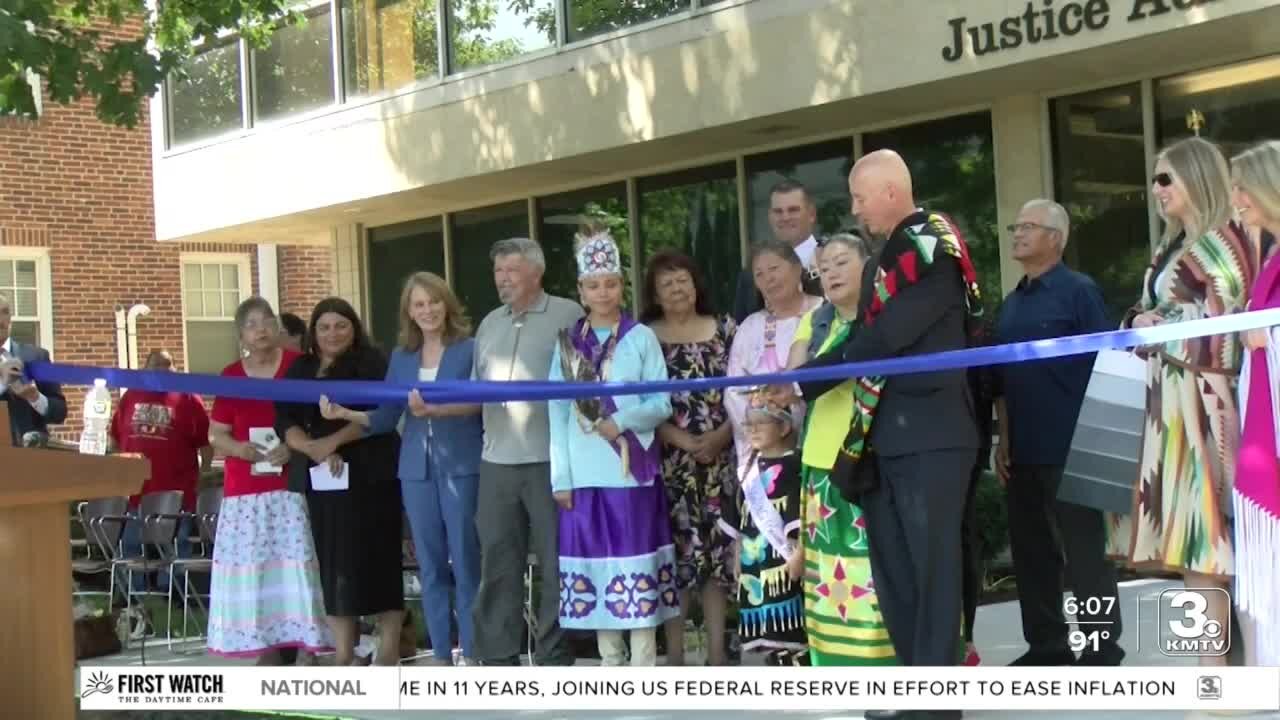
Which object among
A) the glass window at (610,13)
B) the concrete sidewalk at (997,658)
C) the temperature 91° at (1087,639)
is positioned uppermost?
the glass window at (610,13)

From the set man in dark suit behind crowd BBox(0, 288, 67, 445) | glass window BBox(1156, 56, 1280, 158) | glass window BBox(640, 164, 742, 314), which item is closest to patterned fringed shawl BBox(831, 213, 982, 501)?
glass window BBox(1156, 56, 1280, 158)

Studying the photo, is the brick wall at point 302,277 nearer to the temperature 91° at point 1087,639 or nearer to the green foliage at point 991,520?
the green foliage at point 991,520

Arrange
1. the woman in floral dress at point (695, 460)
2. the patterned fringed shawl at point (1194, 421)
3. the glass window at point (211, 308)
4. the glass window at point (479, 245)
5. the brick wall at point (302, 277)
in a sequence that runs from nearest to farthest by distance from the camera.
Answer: the patterned fringed shawl at point (1194, 421) < the woman in floral dress at point (695, 460) < the glass window at point (479, 245) < the glass window at point (211, 308) < the brick wall at point (302, 277)

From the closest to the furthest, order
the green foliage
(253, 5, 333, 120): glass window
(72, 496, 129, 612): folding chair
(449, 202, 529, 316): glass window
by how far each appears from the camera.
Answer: the green foliage → (72, 496, 129, 612): folding chair → (449, 202, 529, 316): glass window → (253, 5, 333, 120): glass window

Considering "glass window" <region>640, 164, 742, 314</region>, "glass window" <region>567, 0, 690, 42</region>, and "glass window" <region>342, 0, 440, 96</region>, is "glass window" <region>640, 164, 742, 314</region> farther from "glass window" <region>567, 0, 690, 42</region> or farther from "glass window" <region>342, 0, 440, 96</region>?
"glass window" <region>342, 0, 440, 96</region>

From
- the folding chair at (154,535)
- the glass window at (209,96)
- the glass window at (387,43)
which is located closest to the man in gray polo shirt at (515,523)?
the folding chair at (154,535)

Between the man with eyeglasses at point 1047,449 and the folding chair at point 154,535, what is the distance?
5326 millimetres

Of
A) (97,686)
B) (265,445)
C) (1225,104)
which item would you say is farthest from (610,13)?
(97,686)

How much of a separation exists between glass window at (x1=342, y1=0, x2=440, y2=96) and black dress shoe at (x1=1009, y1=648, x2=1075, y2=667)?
9.50 m

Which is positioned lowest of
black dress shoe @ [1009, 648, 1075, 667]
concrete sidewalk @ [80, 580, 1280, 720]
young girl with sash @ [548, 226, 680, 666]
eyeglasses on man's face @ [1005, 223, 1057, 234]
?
concrete sidewalk @ [80, 580, 1280, 720]

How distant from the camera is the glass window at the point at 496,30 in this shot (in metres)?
14.1

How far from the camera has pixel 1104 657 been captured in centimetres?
682

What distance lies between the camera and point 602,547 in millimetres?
7270

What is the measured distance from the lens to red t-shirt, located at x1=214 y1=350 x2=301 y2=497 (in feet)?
27.9
